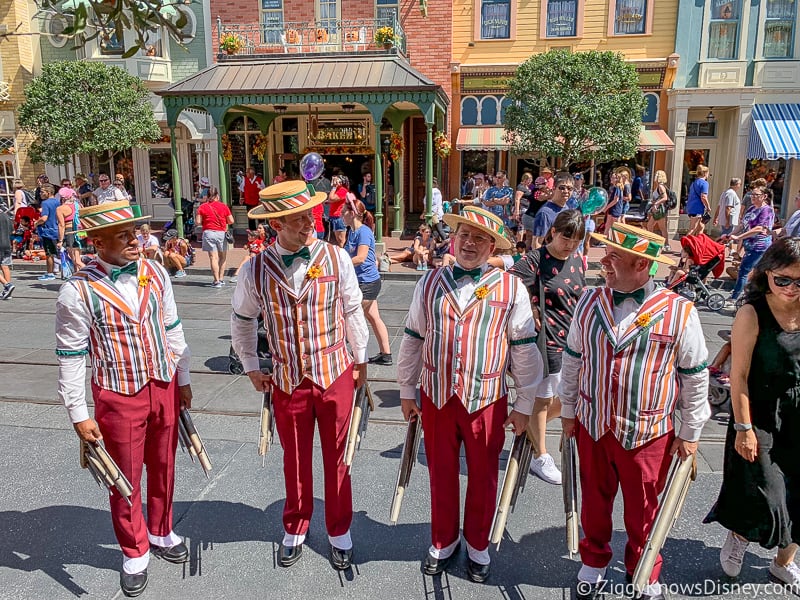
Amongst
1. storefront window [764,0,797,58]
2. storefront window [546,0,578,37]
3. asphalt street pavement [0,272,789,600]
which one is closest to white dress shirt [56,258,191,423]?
asphalt street pavement [0,272,789,600]

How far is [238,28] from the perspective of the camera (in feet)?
58.9

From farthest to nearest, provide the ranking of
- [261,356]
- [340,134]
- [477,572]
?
[340,134] < [261,356] < [477,572]

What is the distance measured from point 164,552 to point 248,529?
488 millimetres

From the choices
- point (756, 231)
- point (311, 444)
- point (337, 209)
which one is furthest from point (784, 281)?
point (756, 231)

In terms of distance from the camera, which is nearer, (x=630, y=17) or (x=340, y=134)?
(x=630, y=17)

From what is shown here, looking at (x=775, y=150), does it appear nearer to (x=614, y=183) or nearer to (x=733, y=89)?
(x=733, y=89)

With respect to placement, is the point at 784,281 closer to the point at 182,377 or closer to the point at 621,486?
the point at 621,486

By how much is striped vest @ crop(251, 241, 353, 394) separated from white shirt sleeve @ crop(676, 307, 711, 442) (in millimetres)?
1693

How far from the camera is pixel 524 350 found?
3.24 m

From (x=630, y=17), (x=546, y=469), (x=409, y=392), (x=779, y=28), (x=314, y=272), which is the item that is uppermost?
(x=630, y=17)

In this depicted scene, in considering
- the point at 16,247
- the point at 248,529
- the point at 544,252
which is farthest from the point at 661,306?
the point at 16,247

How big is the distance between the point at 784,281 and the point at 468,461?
5.65ft

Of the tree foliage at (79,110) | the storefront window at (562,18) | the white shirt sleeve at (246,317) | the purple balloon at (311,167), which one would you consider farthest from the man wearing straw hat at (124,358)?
the storefront window at (562,18)

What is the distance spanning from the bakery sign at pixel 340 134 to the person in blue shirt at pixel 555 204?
1324cm
